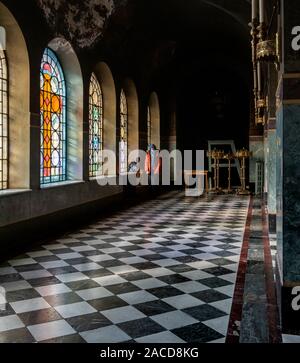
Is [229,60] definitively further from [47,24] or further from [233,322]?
[233,322]

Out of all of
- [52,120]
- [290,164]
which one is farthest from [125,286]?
[52,120]

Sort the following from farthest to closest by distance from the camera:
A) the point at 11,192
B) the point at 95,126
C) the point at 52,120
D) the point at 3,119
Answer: the point at 95,126, the point at 52,120, the point at 3,119, the point at 11,192

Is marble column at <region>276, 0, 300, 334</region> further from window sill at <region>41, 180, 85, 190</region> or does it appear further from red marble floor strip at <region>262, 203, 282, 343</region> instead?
window sill at <region>41, 180, 85, 190</region>

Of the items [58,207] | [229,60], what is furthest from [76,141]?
[229,60]

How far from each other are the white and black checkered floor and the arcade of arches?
24 mm

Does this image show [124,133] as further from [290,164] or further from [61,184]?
[290,164]

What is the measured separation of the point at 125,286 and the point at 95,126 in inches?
321

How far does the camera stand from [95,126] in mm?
13000

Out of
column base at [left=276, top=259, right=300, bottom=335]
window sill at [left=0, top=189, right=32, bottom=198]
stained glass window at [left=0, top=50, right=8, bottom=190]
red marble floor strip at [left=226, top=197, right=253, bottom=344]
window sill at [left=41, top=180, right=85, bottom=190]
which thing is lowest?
red marble floor strip at [left=226, top=197, right=253, bottom=344]

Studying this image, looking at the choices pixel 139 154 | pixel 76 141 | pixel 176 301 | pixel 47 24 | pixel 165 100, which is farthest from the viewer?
pixel 165 100

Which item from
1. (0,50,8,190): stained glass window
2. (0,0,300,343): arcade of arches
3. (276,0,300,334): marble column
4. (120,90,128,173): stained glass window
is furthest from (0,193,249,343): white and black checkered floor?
(120,90,128,173): stained glass window

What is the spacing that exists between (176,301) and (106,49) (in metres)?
9.35

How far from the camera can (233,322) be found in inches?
171

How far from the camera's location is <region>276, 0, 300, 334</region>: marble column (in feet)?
13.5
